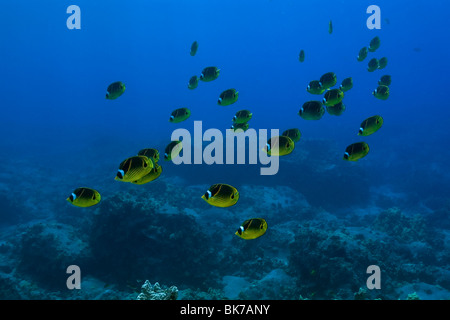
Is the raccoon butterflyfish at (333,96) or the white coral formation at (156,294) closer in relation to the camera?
the white coral formation at (156,294)

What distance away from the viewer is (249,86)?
164 meters

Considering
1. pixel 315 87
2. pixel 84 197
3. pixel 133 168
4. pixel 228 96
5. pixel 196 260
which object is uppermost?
pixel 315 87

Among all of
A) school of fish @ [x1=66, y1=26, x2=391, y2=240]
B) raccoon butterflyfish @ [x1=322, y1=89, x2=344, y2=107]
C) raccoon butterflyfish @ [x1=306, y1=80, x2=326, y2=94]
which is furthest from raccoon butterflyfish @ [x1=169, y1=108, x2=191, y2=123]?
raccoon butterflyfish @ [x1=322, y1=89, x2=344, y2=107]

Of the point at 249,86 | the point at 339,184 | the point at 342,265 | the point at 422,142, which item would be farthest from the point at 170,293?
the point at 249,86

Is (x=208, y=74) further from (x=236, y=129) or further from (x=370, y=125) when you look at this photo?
(x=370, y=125)

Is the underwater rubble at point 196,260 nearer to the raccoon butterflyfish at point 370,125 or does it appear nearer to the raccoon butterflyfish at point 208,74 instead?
the raccoon butterflyfish at point 370,125

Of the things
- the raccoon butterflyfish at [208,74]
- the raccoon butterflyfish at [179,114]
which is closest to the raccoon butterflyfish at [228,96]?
the raccoon butterflyfish at [208,74]

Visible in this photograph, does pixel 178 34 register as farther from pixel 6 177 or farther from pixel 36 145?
pixel 6 177

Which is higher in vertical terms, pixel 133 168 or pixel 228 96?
pixel 228 96

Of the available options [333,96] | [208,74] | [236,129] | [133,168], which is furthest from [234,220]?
[133,168]

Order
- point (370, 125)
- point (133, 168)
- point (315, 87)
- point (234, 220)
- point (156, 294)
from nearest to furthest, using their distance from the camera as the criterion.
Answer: point (133, 168), point (156, 294), point (370, 125), point (315, 87), point (234, 220)

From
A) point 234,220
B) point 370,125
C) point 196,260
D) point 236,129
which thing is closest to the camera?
point 370,125

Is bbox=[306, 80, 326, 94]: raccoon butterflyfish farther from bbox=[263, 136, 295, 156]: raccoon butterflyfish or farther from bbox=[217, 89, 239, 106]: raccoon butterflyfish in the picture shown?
bbox=[263, 136, 295, 156]: raccoon butterflyfish
